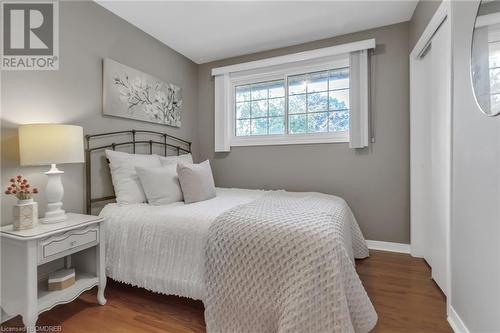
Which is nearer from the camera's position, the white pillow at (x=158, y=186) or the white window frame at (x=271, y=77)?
the white pillow at (x=158, y=186)

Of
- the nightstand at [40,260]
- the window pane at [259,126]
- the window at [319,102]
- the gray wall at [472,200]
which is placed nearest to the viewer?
the gray wall at [472,200]

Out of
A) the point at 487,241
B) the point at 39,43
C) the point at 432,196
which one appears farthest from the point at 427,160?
the point at 39,43

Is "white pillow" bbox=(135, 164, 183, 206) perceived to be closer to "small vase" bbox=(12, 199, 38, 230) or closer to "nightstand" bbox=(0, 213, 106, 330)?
"nightstand" bbox=(0, 213, 106, 330)

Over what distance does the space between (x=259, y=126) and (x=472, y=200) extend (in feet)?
8.26

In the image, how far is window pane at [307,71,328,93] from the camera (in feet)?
10.1

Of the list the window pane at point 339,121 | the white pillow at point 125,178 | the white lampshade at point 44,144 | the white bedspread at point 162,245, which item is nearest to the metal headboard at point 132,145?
the white pillow at point 125,178

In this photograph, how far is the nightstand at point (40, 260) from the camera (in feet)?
4.45

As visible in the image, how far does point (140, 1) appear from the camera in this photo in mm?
2246

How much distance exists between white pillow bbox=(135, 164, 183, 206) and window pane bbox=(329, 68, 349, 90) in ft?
7.37

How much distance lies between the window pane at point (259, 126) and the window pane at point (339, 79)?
3.21ft

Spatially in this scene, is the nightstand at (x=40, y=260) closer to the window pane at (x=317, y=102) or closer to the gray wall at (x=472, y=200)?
the gray wall at (x=472, y=200)

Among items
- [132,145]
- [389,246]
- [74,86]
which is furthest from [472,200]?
[74,86]

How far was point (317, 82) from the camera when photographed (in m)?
3.12

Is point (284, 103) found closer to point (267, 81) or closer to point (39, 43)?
point (267, 81)
